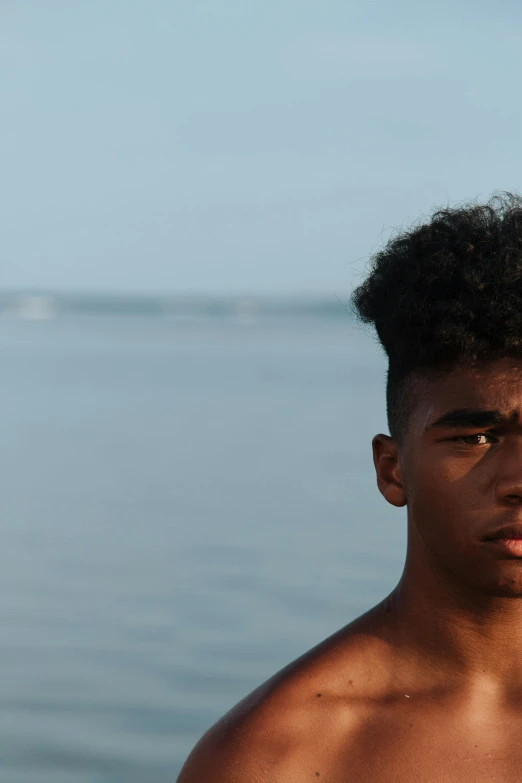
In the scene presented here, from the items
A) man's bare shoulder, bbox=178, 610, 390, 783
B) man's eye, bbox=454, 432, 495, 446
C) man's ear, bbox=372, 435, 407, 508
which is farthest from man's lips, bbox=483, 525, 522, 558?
man's bare shoulder, bbox=178, 610, 390, 783

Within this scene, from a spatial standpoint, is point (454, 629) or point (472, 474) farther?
point (454, 629)

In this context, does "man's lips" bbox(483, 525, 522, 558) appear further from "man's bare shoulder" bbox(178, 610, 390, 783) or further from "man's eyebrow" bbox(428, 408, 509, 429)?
"man's bare shoulder" bbox(178, 610, 390, 783)

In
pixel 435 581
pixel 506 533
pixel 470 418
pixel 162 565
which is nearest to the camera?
pixel 506 533

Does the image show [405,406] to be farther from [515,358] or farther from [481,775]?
[481,775]

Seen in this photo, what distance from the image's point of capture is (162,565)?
33.6ft

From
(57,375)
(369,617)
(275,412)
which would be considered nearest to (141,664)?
(369,617)

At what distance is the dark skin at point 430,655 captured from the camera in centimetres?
300

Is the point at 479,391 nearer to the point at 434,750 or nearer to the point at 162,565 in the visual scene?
the point at 434,750

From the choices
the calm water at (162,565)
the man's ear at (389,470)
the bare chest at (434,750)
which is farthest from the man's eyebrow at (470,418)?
the calm water at (162,565)

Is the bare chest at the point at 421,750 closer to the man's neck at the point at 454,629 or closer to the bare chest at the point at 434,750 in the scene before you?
the bare chest at the point at 434,750

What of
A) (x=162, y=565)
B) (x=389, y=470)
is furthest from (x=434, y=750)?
(x=162, y=565)

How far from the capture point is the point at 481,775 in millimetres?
3076

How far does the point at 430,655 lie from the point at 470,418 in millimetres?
615

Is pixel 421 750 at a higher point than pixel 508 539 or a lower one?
lower
